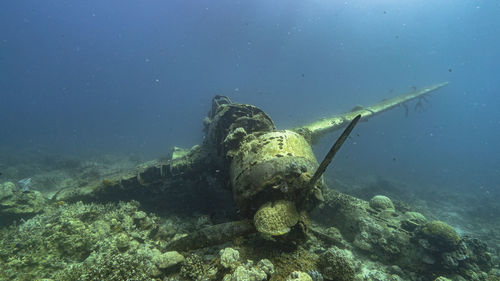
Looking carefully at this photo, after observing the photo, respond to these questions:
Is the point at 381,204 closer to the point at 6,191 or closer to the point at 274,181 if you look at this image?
the point at 274,181

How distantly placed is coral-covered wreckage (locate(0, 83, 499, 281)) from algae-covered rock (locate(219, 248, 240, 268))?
0.06ft

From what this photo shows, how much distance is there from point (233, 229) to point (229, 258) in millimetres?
710

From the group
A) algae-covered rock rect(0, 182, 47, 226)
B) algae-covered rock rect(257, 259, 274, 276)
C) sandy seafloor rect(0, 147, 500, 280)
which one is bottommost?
sandy seafloor rect(0, 147, 500, 280)

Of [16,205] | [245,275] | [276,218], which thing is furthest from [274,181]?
[16,205]

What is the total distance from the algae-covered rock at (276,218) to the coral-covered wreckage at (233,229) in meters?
0.03

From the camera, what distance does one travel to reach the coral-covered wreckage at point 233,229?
4.20 meters

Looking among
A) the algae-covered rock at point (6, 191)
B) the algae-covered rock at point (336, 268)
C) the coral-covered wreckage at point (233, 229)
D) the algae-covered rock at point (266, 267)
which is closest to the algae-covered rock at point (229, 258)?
the coral-covered wreckage at point (233, 229)

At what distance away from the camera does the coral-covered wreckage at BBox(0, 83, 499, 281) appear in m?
4.20

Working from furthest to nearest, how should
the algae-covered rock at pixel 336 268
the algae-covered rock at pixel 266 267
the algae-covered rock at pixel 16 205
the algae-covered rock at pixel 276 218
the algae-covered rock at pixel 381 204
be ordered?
the algae-covered rock at pixel 381 204 → the algae-covered rock at pixel 16 205 → the algae-covered rock at pixel 336 268 → the algae-covered rock at pixel 276 218 → the algae-covered rock at pixel 266 267

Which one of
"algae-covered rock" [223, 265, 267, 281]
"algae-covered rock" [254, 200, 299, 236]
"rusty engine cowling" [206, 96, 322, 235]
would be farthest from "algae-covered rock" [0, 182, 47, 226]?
"algae-covered rock" [254, 200, 299, 236]

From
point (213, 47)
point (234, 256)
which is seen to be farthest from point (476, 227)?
point (213, 47)

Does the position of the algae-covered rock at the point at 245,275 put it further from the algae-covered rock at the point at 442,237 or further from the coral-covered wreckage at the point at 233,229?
the algae-covered rock at the point at 442,237

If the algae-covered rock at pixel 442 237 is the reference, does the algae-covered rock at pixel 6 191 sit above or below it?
above

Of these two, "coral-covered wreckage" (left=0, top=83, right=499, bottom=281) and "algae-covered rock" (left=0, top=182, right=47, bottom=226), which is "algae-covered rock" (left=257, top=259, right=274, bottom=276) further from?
"algae-covered rock" (left=0, top=182, right=47, bottom=226)
